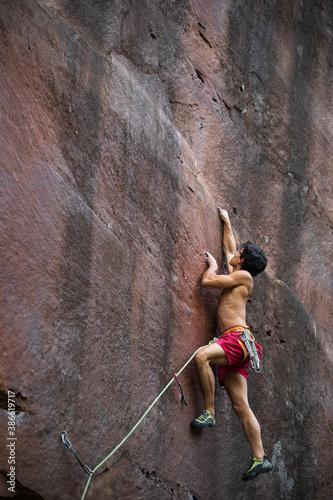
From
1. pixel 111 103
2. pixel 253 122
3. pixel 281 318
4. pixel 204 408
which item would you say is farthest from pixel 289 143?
pixel 204 408

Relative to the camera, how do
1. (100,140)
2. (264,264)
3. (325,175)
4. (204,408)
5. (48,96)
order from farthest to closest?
(325,175) → (264,264) → (204,408) → (100,140) → (48,96)

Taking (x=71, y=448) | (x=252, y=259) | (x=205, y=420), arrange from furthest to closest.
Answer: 1. (x=252, y=259)
2. (x=205, y=420)
3. (x=71, y=448)

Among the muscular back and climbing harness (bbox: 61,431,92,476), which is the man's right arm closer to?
the muscular back

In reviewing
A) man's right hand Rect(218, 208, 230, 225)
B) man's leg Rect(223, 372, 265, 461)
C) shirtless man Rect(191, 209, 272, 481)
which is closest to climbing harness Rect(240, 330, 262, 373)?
shirtless man Rect(191, 209, 272, 481)

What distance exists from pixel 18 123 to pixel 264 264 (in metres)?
2.31

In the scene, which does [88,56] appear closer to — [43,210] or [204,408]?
[43,210]

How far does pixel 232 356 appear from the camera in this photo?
459cm

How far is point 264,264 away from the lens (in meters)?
4.95

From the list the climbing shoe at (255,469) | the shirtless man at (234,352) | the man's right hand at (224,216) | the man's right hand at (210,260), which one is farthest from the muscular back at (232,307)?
the climbing shoe at (255,469)

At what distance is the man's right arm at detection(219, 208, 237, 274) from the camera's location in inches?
204

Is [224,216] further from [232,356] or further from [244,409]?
[244,409]

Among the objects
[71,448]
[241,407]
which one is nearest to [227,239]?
[241,407]

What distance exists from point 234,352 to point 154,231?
1080mm

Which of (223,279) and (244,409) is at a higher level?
(223,279)
